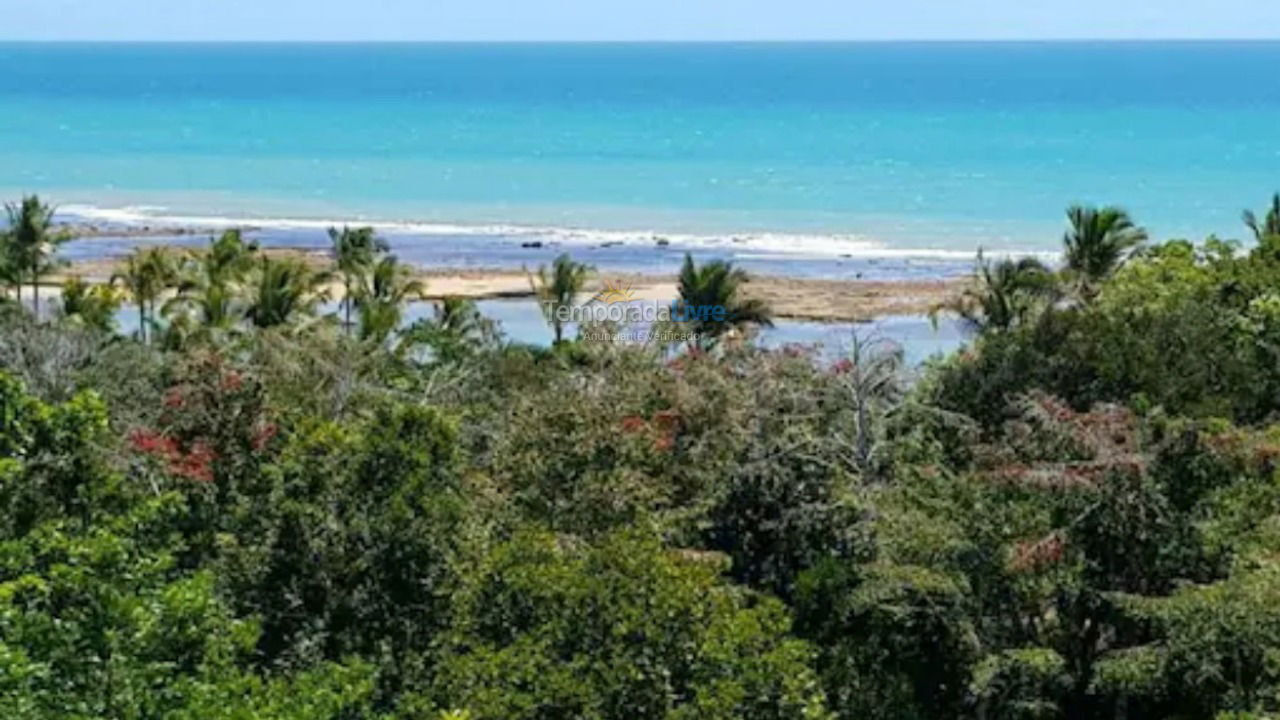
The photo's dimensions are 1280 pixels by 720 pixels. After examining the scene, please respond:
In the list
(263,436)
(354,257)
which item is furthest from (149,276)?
(263,436)

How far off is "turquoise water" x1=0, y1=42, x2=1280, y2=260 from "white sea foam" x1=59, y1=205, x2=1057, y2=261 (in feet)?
0.74

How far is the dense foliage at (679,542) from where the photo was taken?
13648 millimetres

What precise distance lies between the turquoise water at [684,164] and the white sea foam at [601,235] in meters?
0.23

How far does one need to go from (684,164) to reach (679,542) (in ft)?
266

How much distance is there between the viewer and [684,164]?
98500 mm

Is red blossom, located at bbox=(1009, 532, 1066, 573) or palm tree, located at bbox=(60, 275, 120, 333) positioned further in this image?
palm tree, located at bbox=(60, 275, 120, 333)

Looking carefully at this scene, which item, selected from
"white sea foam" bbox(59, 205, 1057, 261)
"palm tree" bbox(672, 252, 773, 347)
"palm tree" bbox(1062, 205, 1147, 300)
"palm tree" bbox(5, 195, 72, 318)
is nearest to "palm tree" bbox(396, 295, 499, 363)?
"palm tree" bbox(672, 252, 773, 347)

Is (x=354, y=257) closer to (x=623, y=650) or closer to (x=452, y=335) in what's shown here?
(x=452, y=335)

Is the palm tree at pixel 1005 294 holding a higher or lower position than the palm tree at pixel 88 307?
higher

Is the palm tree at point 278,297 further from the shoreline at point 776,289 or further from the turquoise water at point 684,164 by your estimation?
the turquoise water at point 684,164

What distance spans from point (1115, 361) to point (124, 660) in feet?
43.6

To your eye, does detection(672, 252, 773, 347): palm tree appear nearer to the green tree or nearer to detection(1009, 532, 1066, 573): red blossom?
detection(1009, 532, 1066, 573): red blossom

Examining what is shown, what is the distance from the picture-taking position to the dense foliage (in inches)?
537

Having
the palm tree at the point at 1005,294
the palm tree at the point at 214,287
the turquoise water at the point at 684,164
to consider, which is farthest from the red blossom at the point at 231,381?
the turquoise water at the point at 684,164
